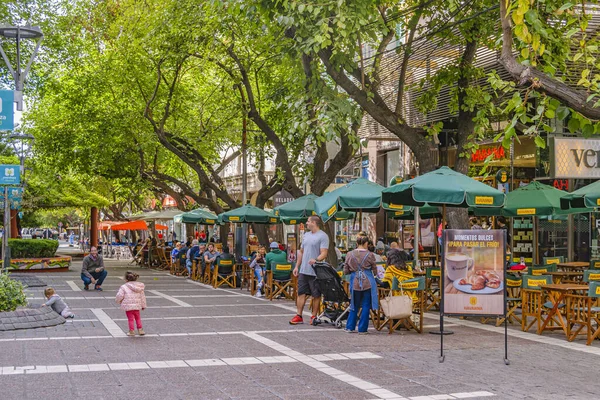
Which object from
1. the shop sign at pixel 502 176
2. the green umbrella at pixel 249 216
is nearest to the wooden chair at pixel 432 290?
the shop sign at pixel 502 176

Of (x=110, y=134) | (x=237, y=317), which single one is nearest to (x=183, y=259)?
(x=110, y=134)

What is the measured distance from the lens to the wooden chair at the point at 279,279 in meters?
17.9

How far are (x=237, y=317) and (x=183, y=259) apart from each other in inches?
590

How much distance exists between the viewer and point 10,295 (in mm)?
12664

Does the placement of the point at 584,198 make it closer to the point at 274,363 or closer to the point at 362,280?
the point at 362,280

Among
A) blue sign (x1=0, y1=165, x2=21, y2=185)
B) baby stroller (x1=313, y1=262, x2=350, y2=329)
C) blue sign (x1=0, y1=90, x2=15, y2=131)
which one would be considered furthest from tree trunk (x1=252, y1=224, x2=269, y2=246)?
blue sign (x1=0, y1=90, x2=15, y2=131)

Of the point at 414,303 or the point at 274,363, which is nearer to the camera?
the point at 274,363

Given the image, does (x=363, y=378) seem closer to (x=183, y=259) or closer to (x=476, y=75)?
(x=476, y=75)

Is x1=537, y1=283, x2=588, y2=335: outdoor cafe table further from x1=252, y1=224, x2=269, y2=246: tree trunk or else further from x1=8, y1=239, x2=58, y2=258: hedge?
x1=8, y1=239, x2=58, y2=258: hedge

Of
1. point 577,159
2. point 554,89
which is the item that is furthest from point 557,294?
point 554,89

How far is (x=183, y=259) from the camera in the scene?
95.0 feet

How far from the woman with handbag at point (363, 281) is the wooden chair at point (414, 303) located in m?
0.40

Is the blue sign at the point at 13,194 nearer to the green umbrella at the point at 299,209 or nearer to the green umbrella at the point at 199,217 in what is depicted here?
the green umbrella at the point at 199,217

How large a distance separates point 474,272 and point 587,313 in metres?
2.44
